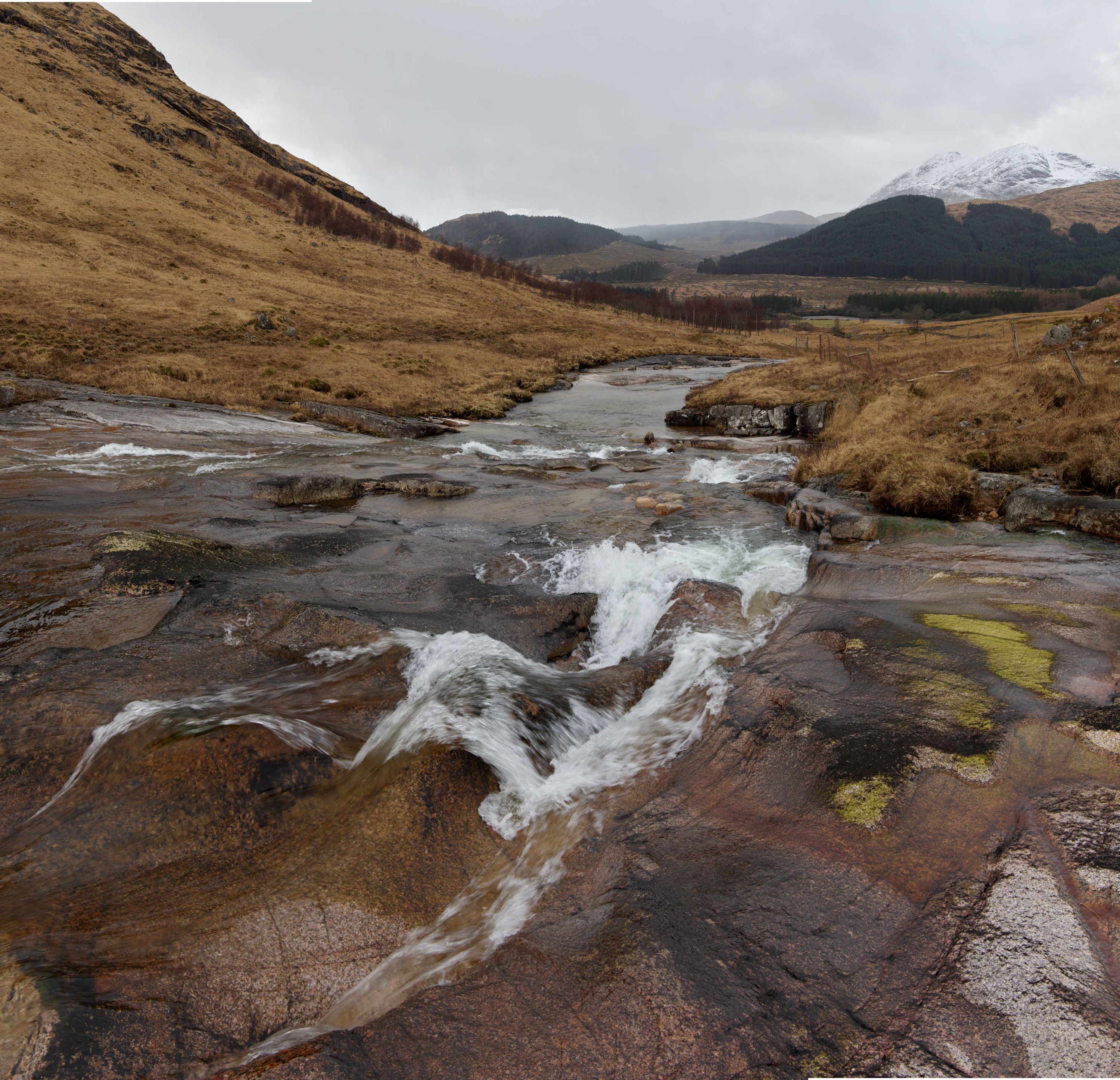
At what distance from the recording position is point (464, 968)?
3711 mm

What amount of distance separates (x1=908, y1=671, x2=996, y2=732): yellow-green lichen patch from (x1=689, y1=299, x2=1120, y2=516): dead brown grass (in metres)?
7.85

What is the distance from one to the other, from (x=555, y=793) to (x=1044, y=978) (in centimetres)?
353

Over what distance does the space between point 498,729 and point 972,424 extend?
1800 centimetres

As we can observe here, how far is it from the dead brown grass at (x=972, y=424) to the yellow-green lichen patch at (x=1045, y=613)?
17.7 ft

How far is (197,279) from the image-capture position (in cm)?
5600

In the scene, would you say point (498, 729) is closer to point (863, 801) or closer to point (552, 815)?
point (552, 815)

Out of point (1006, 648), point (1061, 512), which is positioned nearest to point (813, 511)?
point (1061, 512)

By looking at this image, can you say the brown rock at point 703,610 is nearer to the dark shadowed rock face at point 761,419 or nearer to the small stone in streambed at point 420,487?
the small stone in streambed at point 420,487

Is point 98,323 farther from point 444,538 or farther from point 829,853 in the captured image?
point 829,853

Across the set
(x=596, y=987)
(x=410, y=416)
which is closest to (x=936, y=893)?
(x=596, y=987)

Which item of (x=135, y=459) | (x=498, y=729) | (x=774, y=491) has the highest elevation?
(x=135, y=459)

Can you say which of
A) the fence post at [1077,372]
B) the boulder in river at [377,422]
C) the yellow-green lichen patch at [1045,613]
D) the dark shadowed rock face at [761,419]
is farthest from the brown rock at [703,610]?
the boulder in river at [377,422]

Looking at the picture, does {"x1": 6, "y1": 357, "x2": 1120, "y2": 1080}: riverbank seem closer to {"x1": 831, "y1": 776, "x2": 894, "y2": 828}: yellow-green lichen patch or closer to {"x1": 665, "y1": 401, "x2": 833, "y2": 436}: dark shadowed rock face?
{"x1": 831, "y1": 776, "x2": 894, "y2": 828}: yellow-green lichen patch

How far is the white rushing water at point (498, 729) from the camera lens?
3.93 meters
